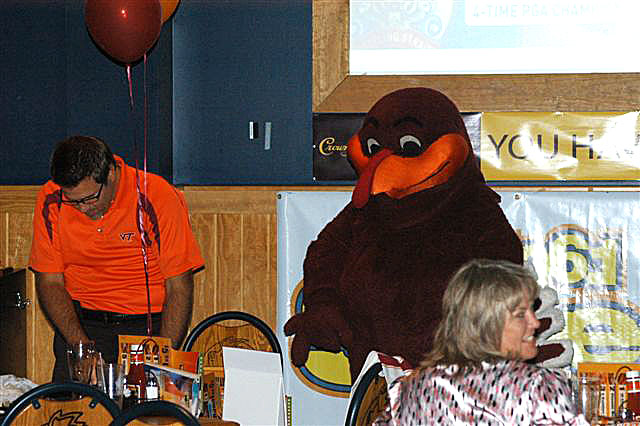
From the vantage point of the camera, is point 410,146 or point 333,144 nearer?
point 410,146

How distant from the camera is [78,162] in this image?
11.3 ft

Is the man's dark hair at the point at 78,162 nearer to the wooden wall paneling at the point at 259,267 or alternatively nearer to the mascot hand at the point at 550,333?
the wooden wall paneling at the point at 259,267

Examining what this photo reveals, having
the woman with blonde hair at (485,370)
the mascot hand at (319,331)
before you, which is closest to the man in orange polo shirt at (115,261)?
the mascot hand at (319,331)

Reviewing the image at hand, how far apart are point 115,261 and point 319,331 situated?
83cm

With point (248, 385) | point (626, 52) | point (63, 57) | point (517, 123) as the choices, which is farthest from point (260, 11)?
point (248, 385)

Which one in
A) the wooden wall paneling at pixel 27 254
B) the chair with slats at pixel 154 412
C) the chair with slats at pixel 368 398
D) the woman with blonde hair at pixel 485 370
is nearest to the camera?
the woman with blonde hair at pixel 485 370

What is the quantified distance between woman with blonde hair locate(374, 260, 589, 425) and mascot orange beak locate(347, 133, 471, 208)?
0.99m

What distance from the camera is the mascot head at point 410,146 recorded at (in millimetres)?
3297

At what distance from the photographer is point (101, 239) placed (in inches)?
145

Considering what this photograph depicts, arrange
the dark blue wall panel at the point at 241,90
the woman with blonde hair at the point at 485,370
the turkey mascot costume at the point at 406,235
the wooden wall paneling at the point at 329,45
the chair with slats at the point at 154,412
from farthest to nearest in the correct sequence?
the dark blue wall panel at the point at 241,90 → the wooden wall paneling at the point at 329,45 → the turkey mascot costume at the point at 406,235 → the chair with slats at the point at 154,412 → the woman with blonde hair at the point at 485,370

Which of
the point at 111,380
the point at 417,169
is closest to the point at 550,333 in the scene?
the point at 417,169

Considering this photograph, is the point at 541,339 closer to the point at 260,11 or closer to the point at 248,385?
the point at 248,385

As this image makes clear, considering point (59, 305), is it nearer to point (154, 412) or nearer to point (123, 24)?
point (123, 24)

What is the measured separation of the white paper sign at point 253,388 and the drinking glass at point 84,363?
0.37 meters
